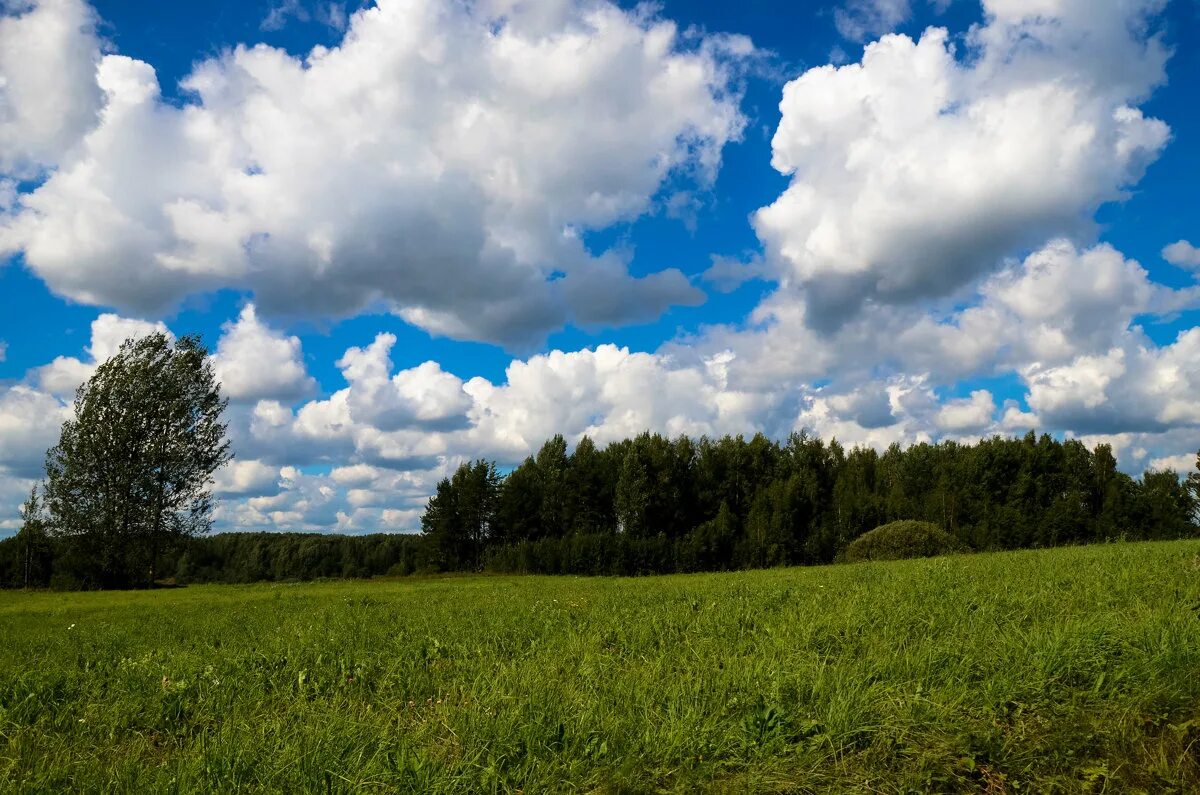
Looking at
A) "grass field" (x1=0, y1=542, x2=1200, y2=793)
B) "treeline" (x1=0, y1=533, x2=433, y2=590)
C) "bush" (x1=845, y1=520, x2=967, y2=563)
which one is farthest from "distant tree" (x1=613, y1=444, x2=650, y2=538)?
"grass field" (x1=0, y1=542, x2=1200, y2=793)

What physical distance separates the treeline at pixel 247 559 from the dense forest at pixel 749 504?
37.7 inches

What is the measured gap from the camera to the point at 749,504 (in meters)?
80.1

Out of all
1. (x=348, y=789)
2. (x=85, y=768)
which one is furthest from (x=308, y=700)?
(x=348, y=789)

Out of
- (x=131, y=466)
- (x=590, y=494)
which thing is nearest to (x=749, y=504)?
(x=590, y=494)

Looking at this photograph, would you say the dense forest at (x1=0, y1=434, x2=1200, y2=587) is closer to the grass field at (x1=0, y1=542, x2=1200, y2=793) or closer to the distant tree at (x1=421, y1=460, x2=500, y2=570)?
the distant tree at (x1=421, y1=460, x2=500, y2=570)

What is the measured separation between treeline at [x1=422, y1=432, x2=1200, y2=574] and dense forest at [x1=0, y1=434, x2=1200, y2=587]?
16 cm

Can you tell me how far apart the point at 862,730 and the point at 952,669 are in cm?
183

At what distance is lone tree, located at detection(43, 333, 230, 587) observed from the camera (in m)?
47.0

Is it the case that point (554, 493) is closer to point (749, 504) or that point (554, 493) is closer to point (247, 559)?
point (749, 504)

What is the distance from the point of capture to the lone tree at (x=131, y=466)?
1850 inches

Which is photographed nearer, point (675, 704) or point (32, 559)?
point (675, 704)

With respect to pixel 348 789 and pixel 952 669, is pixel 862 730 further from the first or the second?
pixel 348 789

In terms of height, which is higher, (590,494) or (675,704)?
(590,494)

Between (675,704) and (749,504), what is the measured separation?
75896 mm
